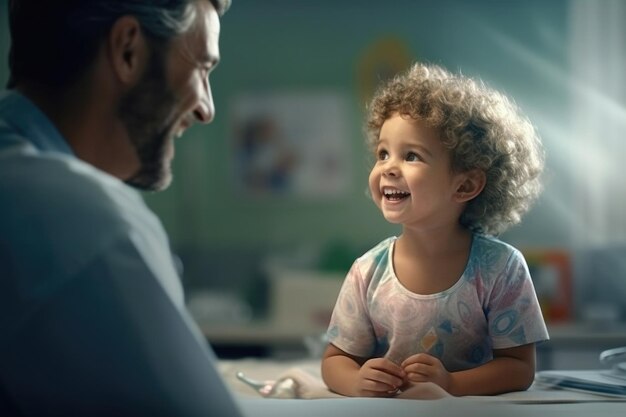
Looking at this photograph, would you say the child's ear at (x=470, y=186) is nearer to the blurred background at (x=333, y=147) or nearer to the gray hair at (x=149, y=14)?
the gray hair at (x=149, y=14)

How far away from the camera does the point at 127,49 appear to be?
0.81 metres

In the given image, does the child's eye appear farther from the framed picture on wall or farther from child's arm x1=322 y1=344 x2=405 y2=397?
the framed picture on wall

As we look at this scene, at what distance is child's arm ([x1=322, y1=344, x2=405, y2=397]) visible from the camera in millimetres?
951

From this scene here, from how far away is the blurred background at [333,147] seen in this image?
111 inches

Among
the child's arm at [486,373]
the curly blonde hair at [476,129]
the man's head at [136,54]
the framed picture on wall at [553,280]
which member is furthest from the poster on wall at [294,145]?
the man's head at [136,54]

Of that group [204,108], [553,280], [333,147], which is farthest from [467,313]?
[333,147]

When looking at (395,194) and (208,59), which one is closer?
(208,59)

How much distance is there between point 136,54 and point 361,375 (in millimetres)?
413

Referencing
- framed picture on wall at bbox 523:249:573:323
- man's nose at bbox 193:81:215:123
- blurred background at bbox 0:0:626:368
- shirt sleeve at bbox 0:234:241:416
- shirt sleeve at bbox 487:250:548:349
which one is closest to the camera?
shirt sleeve at bbox 0:234:241:416

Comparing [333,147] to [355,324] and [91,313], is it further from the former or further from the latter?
[91,313]

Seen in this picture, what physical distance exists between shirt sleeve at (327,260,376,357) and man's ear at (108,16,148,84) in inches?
14.9

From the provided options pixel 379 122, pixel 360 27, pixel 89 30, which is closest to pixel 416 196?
pixel 379 122

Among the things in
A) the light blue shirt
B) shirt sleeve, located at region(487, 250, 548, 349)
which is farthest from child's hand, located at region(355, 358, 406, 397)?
the light blue shirt

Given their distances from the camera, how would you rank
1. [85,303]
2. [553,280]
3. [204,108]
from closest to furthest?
[85,303]
[204,108]
[553,280]
